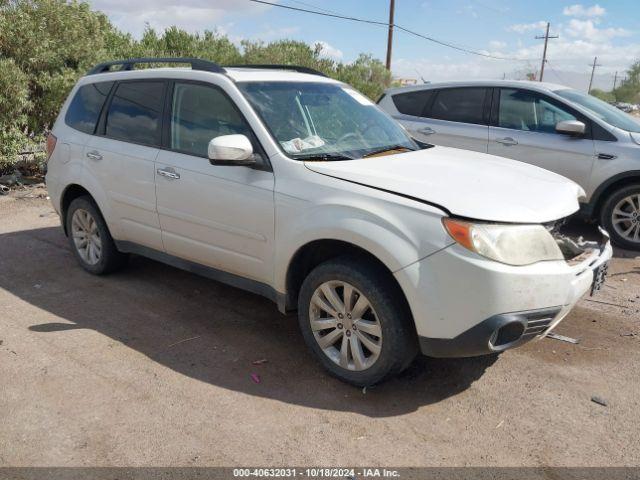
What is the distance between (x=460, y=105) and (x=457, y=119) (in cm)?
19

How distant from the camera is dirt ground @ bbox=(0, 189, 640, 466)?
2.88m

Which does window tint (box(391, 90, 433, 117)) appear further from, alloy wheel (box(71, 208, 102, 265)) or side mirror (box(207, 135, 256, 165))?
side mirror (box(207, 135, 256, 165))

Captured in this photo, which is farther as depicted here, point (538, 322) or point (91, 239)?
point (91, 239)

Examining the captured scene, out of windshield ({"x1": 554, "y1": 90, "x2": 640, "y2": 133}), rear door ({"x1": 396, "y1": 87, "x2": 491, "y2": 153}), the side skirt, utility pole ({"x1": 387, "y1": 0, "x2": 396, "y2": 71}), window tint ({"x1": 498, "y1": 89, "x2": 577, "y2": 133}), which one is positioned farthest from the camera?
utility pole ({"x1": 387, "y1": 0, "x2": 396, "y2": 71})

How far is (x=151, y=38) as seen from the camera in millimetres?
13219

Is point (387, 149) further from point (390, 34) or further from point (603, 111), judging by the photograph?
point (390, 34)

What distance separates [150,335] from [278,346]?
0.94 m

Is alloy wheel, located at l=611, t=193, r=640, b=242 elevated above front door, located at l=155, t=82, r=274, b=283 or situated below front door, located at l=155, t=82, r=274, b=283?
below

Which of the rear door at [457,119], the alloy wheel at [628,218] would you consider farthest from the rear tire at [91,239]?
the alloy wheel at [628,218]

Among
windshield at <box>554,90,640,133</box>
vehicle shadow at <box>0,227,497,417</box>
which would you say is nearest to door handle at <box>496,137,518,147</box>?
windshield at <box>554,90,640,133</box>

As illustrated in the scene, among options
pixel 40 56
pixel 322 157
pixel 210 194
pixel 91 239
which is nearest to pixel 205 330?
pixel 210 194

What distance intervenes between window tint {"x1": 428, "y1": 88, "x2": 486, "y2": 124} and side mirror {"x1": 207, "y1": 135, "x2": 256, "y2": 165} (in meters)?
4.36

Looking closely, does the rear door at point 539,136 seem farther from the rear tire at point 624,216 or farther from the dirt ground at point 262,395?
the dirt ground at point 262,395

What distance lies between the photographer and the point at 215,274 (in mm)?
4195
